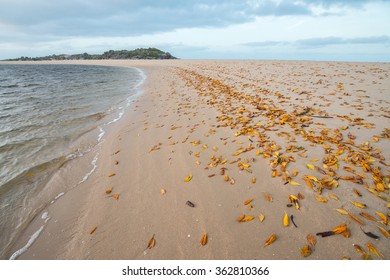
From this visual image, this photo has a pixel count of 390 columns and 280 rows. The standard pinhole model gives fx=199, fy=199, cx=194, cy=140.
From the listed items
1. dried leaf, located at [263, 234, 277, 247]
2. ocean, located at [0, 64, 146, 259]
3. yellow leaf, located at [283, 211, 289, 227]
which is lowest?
ocean, located at [0, 64, 146, 259]

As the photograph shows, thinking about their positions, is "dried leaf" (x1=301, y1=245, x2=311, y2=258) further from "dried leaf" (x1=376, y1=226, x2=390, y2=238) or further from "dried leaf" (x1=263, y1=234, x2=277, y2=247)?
"dried leaf" (x1=376, y1=226, x2=390, y2=238)

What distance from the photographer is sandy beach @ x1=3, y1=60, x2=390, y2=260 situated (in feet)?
7.37

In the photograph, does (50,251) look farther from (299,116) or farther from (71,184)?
(299,116)

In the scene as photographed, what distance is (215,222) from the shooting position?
8.38 ft

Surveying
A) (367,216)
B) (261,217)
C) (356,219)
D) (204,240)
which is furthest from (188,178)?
(367,216)

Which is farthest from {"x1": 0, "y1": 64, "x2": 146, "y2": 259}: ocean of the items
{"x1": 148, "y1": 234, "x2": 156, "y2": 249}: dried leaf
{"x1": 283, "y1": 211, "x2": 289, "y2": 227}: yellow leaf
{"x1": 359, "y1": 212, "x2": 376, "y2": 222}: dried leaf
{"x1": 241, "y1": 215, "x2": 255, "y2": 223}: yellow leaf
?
{"x1": 359, "y1": 212, "x2": 376, "y2": 222}: dried leaf

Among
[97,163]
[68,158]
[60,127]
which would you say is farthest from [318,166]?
[60,127]

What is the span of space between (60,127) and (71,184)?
4.02 meters

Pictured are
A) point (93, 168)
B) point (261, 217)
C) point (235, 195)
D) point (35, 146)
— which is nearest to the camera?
point (261, 217)

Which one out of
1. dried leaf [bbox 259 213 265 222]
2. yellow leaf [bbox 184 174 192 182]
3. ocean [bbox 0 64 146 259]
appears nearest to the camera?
dried leaf [bbox 259 213 265 222]

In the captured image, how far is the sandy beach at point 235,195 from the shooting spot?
2.25 metres

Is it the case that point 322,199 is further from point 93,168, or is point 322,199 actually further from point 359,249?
point 93,168

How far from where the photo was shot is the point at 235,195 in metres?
2.93

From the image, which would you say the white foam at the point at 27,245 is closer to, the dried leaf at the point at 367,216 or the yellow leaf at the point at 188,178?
the yellow leaf at the point at 188,178
